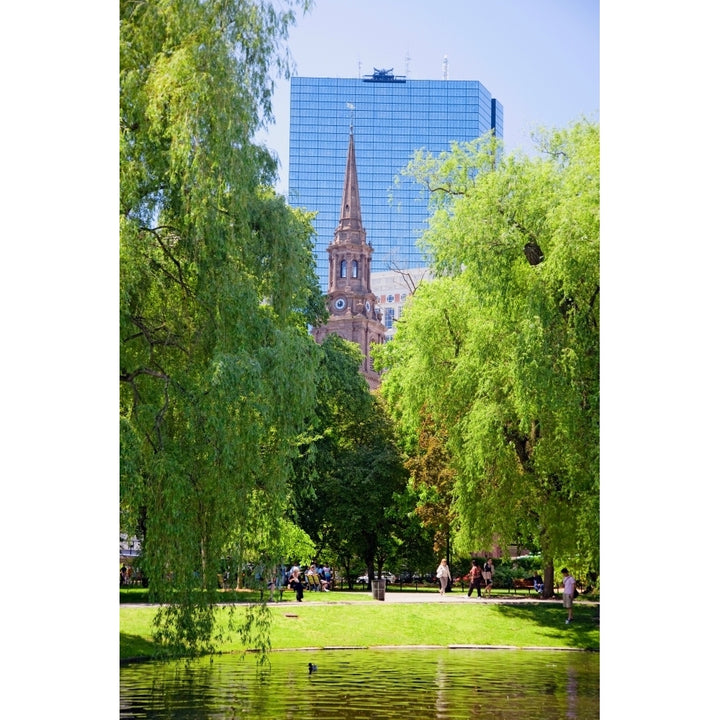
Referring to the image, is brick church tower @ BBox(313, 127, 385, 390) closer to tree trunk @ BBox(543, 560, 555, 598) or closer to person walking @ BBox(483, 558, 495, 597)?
person walking @ BBox(483, 558, 495, 597)

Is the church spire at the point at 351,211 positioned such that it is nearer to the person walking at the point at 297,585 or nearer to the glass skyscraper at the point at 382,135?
the glass skyscraper at the point at 382,135

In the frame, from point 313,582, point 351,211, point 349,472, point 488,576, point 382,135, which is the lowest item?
point 313,582

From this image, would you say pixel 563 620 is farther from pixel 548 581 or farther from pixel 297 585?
pixel 297 585

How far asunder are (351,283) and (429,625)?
444 inches

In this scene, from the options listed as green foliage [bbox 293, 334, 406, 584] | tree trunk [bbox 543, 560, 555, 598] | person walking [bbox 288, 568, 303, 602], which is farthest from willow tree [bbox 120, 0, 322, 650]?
green foliage [bbox 293, 334, 406, 584]

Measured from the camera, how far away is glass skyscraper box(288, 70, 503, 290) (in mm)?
14391

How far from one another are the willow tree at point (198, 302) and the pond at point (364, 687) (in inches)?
40.3

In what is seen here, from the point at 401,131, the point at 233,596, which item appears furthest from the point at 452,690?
the point at 401,131

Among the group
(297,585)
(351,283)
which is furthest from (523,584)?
(351,283)

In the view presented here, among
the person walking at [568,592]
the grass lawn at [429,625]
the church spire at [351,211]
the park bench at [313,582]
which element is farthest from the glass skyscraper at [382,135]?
the park bench at [313,582]

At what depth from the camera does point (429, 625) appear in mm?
15695
